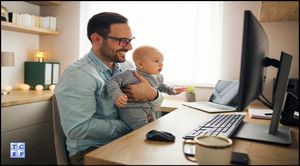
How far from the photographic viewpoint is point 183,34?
2.96m

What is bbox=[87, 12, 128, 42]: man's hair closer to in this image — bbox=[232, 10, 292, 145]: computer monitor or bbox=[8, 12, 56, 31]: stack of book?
bbox=[232, 10, 292, 145]: computer monitor

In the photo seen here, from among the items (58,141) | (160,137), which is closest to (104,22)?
(58,141)

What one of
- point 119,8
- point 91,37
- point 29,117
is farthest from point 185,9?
point 29,117

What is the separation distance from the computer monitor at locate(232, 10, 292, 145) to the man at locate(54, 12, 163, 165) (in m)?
0.66

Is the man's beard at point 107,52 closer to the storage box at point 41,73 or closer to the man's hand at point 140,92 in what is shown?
the man's hand at point 140,92

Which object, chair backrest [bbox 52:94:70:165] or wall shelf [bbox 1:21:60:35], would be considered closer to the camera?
chair backrest [bbox 52:94:70:165]

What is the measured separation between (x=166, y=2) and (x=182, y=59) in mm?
699

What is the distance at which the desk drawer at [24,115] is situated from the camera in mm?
Result: 2299

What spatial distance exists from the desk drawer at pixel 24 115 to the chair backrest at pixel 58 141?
1.13 metres

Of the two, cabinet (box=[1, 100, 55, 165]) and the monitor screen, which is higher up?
the monitor screen

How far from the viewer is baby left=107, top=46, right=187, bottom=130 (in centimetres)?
145

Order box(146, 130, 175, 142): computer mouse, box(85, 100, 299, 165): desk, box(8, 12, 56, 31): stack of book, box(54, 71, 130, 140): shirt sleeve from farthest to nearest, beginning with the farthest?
1. box(8, 12, 56, 31): stack of book
2. box(54, 71, 130, 140): shirt sleeve
3. box(146, 130, 175, 142): computer mouse
4. box(85, 100, 299, 165): desk

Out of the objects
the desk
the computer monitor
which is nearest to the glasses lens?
the desk

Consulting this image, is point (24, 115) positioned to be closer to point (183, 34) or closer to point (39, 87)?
point (39, 87)
